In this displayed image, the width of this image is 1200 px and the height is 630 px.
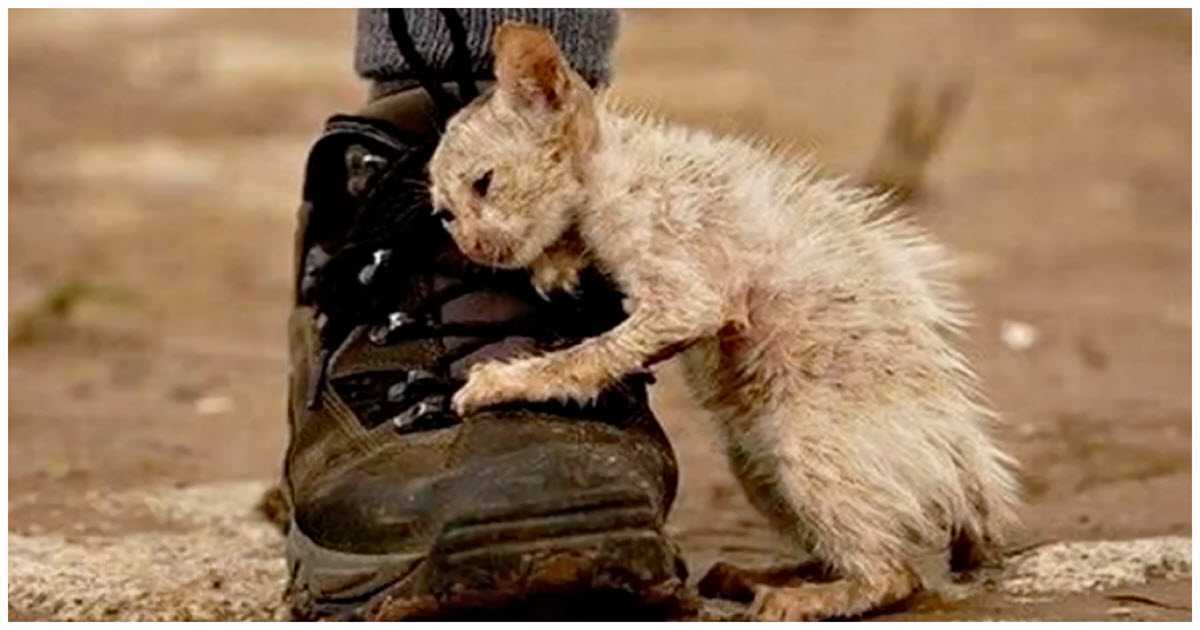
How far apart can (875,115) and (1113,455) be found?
4.52m

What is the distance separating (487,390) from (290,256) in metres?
3.74

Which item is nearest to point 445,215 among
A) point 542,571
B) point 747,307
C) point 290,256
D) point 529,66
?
point 529,66

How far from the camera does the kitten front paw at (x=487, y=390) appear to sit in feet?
9.04

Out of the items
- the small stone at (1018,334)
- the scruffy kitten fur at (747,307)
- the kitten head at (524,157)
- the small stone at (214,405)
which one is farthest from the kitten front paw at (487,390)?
the small stone at (1018,334)

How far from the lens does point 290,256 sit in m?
6.43

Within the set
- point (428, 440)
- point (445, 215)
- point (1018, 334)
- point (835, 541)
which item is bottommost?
point (1018, 334)

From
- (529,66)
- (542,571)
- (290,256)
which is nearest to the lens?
(542,571)

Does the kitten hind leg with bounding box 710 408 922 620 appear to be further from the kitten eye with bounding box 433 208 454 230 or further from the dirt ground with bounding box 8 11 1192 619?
the kitten eye with bounding box 433 208 454 230

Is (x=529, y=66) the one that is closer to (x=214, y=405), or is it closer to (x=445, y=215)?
(x=445, y=215)

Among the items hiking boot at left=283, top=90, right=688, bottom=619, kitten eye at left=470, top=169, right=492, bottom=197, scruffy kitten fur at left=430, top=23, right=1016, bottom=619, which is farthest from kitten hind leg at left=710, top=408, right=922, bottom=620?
kitten eye at left=470, top=169, right=492, bottom=197

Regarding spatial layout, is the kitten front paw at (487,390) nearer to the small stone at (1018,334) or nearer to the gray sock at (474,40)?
the gray sock at (474,40)

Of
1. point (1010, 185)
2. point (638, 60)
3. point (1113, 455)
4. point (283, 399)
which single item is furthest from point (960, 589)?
point (638, 60)

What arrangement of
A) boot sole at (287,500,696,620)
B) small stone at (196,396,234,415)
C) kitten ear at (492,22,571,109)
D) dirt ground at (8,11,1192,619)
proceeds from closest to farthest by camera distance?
1. boot sole at (287,500,696,620)
2. kitten ear at (492,22,571,109)
3. dirt ground at (8,11,1192,619)
4. small stone at (196,396,234,415)

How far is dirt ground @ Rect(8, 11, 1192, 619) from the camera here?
333cm
